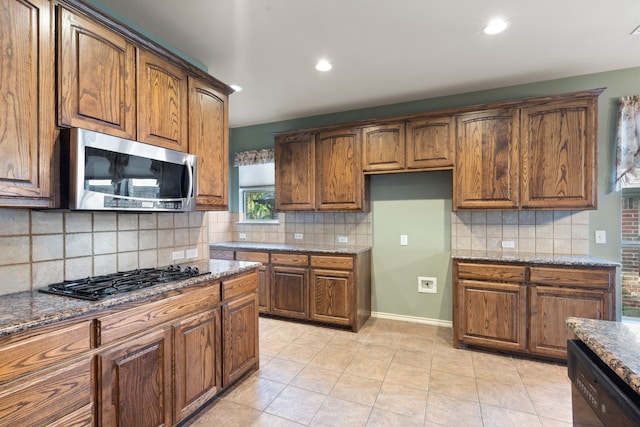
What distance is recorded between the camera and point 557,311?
2539 mm

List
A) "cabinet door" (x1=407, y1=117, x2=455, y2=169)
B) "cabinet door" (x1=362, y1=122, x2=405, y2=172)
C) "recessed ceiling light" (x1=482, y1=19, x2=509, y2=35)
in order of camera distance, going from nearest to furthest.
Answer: "recessed ceiling light" (x1=482, y1=19, x2=509, y2=35), "cabinet door" (x1=407, y1=117, x2=455, y2=169), "cabinet door" (x1=362, y1=122, x2=405, y2=172)

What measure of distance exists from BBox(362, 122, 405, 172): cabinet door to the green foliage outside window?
5.21ft

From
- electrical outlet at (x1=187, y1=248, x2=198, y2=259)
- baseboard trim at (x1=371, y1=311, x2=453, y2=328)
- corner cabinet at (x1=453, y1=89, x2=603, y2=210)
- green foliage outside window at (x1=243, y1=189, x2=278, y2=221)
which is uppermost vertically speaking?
corner cabinet at (x1=453, y1=89, x2=603, y2=210)

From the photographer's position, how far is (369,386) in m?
2.27

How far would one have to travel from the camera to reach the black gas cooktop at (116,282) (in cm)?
147

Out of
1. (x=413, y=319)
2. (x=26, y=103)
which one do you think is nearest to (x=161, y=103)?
(x=26, y=103)

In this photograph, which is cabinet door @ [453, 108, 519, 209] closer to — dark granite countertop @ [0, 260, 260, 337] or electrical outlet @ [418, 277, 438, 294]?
electrical outlet @ [418, 277, 438, 294]

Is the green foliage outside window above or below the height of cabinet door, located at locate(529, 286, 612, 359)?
above

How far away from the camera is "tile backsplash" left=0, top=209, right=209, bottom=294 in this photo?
1537 millimetres

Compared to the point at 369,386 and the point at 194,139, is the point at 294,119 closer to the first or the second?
the point at 194,139

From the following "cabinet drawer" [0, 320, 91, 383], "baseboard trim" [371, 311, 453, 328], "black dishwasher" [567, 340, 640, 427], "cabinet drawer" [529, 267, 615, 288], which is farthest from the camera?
"baseboard trim" [371, 311, 453, 328]

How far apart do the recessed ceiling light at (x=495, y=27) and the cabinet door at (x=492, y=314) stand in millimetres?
2038

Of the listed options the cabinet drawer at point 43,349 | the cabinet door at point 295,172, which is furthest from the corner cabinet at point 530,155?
the cabinet drawer at point 43,349

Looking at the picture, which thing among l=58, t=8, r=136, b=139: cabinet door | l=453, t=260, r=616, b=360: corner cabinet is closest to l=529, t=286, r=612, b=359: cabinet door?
l=453, t=260, r=616, b=360: corner cabinet
